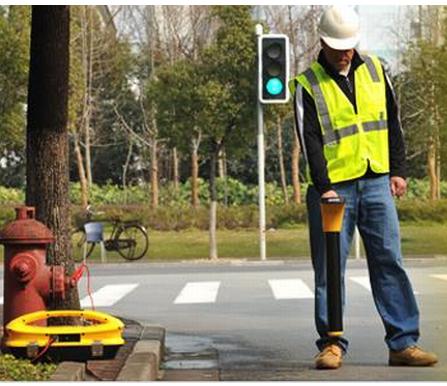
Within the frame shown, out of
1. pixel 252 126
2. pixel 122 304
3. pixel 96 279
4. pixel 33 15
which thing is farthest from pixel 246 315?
pixel 252 126

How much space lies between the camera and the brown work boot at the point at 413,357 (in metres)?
6.30

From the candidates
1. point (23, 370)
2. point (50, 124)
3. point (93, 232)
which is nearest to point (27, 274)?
point (23, 370)

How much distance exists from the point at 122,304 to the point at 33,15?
5.35m

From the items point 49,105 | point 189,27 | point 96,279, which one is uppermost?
point 189,27

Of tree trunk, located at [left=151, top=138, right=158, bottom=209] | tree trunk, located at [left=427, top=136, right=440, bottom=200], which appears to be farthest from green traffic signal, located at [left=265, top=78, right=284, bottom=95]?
tree trunk, located at [left=151, top=138, right=158, bottom=209]

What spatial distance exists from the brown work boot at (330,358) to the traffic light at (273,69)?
12713 mm

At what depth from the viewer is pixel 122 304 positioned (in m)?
12.2

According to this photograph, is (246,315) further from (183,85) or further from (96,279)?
(183,85)

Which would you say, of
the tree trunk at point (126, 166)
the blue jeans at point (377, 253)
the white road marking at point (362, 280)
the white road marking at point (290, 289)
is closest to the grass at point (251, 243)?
the tree trunk at point (126, 166)

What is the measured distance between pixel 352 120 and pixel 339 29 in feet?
1.53

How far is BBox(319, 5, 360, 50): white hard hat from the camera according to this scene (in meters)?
6.01

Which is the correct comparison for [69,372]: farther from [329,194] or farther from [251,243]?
[251,243]

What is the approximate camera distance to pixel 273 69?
19078 mm

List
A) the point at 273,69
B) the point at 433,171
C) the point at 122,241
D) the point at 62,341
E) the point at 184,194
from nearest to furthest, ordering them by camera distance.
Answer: the point at 62,341
the point at 273,69
the point at 122,241
the point at 433,171
the point at 184,194
